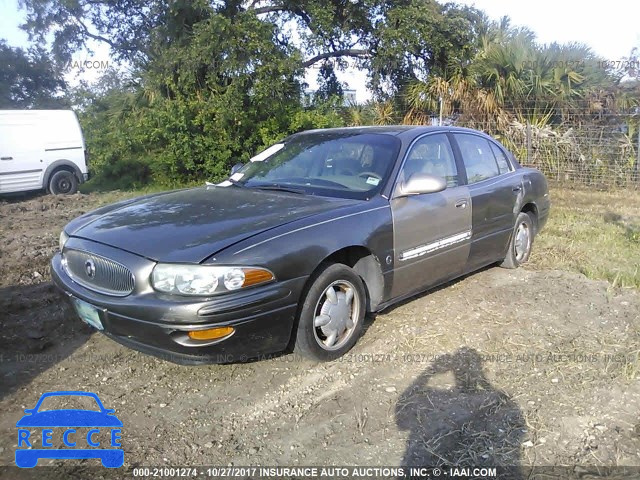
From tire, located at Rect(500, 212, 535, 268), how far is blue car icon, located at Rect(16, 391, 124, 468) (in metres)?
4.06

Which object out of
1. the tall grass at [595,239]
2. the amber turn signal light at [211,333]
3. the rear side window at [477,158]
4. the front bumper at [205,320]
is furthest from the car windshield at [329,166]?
the tall grass at [595,239]

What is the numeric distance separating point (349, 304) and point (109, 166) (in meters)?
13.3

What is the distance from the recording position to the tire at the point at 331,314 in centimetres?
344

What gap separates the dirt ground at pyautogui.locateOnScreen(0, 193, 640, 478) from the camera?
9.21 feet

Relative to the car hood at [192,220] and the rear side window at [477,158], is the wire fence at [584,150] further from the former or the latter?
the car hood at [192,220]

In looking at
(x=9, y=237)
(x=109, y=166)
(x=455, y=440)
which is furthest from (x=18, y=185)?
(x=455, y=440)

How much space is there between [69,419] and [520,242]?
455cm

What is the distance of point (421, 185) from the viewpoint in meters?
4.03

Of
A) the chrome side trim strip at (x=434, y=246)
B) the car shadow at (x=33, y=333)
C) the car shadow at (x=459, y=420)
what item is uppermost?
the chrome side trim strip at (x=434, y=246)

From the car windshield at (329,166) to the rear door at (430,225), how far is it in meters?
0.20

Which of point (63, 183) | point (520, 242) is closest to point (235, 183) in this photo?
point (520, 242)

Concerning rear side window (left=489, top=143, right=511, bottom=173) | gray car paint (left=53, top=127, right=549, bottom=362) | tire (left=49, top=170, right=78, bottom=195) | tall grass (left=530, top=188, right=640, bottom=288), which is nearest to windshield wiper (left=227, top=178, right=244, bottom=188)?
gray car paint (left=53, top=127, right=549, bottom=362)

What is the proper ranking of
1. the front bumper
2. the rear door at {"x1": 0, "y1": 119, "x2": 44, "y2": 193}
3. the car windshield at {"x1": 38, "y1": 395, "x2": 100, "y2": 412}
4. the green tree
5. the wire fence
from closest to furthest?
the front bumper
the car windshield at {"x1": 38, "y1": 395, "x2": 100, "y2": 412}
the wire fence
the rear door at {"x1": 0, "y1": 119, "x2": 44, "y2": 193}
the green tree

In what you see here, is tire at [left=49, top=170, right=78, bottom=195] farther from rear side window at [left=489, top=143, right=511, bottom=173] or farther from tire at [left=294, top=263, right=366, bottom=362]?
tire at [left=294, top=263, right=366, bottom=362]
